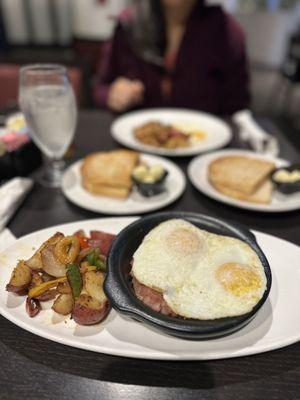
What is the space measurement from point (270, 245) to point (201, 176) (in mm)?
517

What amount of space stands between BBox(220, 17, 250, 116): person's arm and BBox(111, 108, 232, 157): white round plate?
2.13 feet

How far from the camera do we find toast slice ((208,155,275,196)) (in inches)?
54.5

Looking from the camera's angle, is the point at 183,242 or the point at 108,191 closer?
the point at 183,242

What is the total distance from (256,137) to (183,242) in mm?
1062

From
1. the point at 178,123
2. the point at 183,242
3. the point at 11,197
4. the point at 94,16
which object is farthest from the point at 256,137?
the point at 94,16

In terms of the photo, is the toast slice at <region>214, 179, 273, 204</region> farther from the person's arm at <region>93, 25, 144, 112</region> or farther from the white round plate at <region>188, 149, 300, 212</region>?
the person's arm at <region>93, 25, 144, 112</region>

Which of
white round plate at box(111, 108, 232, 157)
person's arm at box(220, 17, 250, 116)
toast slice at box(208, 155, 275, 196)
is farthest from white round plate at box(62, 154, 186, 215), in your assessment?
person's arm at box(220, 17, 250, 116)

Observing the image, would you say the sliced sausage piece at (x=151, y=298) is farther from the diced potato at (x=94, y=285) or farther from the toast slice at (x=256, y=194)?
the toast slice at (x=256, y=194)

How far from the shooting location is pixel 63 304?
0.80 metres

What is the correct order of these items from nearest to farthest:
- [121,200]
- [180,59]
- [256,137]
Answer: [121,200] < [256,137] < [180,59]

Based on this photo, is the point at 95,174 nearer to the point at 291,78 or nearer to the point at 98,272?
the point at 98,272

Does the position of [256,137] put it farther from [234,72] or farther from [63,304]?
[63,304]

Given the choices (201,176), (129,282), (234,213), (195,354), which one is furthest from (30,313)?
(201,176)

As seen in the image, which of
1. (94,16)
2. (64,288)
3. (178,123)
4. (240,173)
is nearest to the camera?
(64,288)
